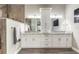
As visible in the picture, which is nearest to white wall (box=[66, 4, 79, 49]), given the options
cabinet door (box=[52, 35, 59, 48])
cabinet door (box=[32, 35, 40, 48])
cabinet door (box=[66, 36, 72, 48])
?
cabinet door (box=[66, 36, 72, 48])

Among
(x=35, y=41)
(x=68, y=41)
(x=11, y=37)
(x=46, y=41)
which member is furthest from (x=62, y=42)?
(x=11, y=37)

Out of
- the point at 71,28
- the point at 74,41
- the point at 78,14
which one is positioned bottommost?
the point at 74,41

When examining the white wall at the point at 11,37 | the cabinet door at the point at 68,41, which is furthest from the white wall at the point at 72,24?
the white wall at the point at 11,37

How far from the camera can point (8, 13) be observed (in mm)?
1160

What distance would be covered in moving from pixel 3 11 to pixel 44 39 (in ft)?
1.75

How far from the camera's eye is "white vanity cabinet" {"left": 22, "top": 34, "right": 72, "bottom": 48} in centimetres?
118

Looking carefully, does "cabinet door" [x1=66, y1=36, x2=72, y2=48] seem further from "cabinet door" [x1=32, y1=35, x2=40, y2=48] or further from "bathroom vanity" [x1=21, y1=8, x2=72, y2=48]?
"cabinet door" [x1=32, y1=35, x2=40, y2=48]

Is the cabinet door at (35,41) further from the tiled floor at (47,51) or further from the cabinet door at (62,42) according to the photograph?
the cabinet door at (62,42)

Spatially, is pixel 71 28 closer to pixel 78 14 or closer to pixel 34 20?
pixel 78 14

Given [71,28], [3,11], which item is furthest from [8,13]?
[71,28]

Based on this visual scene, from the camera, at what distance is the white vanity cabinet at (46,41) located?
1.18m
